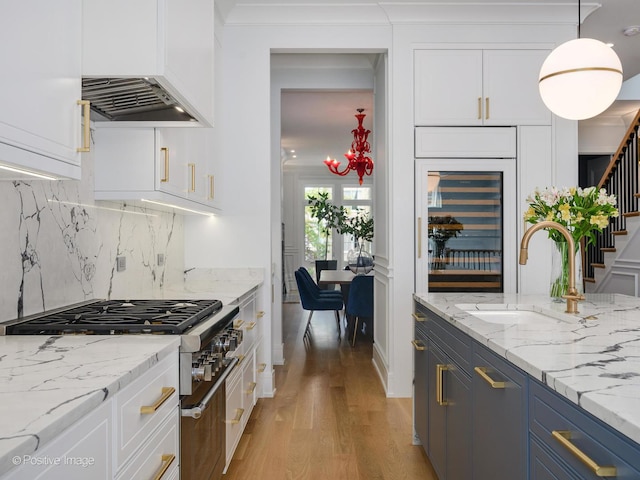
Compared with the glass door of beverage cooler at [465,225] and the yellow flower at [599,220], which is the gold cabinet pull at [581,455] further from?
the glass door of beverage cooler at [465,225]

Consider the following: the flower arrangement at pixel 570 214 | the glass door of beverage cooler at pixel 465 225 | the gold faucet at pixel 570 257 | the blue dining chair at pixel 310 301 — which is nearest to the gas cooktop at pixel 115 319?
the gold faucet at pixel 570 257

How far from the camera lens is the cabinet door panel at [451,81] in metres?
3.78

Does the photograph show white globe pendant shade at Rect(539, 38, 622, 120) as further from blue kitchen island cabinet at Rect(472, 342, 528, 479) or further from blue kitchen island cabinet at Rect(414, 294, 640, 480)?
blue kitchen island cabinet at Rect(472, 342, 528, 479)

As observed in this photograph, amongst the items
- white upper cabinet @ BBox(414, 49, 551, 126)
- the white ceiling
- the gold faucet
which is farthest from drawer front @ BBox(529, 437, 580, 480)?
the white ceiling

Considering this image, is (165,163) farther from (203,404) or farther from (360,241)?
(360,241)

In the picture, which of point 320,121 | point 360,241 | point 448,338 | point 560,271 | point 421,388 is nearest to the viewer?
point 448,338

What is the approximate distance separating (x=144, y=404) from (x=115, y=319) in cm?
53

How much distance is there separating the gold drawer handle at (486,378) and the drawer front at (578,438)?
0.19 metres

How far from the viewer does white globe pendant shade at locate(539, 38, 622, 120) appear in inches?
86.3

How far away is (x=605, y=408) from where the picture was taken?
3.00 ft

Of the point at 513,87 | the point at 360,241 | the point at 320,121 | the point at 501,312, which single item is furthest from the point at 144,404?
the point at 360,241

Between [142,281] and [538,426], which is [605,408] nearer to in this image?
[538,426]

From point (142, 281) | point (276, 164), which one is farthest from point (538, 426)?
point (276, 164)

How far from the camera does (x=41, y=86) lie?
136 cm
